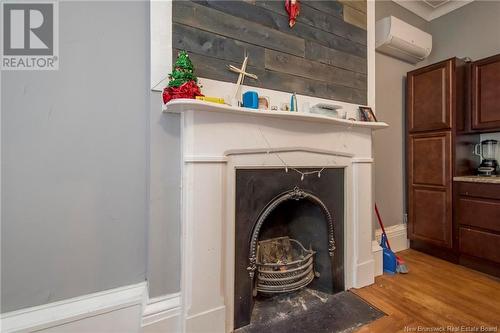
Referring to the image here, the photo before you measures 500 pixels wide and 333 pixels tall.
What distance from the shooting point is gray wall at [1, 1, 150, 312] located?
1064 millimetres

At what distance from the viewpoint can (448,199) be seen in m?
2.09

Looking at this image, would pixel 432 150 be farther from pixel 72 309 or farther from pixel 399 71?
pixel 72 309

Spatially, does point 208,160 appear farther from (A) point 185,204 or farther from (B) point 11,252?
(B) point 11,252

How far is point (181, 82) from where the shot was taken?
1.11 m

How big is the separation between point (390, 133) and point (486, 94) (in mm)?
781

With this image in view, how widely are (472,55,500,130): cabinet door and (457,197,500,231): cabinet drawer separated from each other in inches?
→ 25.9

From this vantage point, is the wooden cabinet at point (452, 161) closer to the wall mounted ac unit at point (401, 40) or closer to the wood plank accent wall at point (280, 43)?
the wall mounted ac unit at point (401, 40)

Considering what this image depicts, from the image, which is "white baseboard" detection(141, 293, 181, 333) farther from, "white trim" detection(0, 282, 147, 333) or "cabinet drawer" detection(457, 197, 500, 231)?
"cabinet drawer" detection(457, 197, 500, 231)

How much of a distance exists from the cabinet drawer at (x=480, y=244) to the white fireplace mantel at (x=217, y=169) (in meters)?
1.56

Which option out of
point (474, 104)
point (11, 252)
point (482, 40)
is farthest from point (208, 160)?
point (482, 40)

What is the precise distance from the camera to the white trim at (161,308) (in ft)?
3.81

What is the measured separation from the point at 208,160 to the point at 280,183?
49cm

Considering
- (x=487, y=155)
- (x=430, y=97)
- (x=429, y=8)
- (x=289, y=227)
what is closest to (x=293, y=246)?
(x=289, y=227)

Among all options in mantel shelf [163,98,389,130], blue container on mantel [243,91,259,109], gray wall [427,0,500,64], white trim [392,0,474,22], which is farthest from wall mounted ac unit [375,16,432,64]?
blue container on mantel [243,91,259,109]
